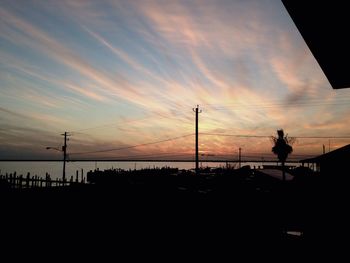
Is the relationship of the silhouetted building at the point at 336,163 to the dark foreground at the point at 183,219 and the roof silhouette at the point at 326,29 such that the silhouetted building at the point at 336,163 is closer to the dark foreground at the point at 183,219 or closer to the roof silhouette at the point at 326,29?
the dark foreground at the point at 183,219

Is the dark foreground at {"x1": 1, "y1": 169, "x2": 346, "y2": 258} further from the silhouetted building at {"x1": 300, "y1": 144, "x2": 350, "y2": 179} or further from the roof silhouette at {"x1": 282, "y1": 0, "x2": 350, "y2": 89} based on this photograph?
the roof silhouette at {"x1": 282, "y1": 0, "x2": 350, "y2": 89}

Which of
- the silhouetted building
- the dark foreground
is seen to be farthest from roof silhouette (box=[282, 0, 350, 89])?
the silhouetted building

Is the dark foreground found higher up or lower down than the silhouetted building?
lower down

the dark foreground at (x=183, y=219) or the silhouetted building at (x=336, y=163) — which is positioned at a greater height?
the silhouetted building at (x=336, y=163)

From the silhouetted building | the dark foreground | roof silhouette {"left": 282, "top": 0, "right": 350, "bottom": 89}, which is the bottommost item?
the dark foreground

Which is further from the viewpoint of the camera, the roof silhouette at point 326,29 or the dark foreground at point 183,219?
the dark foreground at point 183,219

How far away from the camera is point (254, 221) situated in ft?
30.9

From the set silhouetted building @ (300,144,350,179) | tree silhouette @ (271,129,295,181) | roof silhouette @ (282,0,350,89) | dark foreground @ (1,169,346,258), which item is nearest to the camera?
roof silhouette @ (282,0,350,89)

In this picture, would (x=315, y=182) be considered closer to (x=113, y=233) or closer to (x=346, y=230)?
(x=346, y=230)

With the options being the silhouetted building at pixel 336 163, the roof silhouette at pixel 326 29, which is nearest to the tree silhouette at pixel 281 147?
the silhouetted building at pixel 336 163

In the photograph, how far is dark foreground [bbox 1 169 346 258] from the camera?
29.9 ft

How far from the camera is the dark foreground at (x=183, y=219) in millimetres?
9117

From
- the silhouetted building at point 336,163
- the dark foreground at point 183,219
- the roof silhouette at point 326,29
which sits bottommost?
the dark foreground at point 183,219

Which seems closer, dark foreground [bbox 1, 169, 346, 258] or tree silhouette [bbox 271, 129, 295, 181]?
dark foreground [bbox 1, 169, 346, 258]
